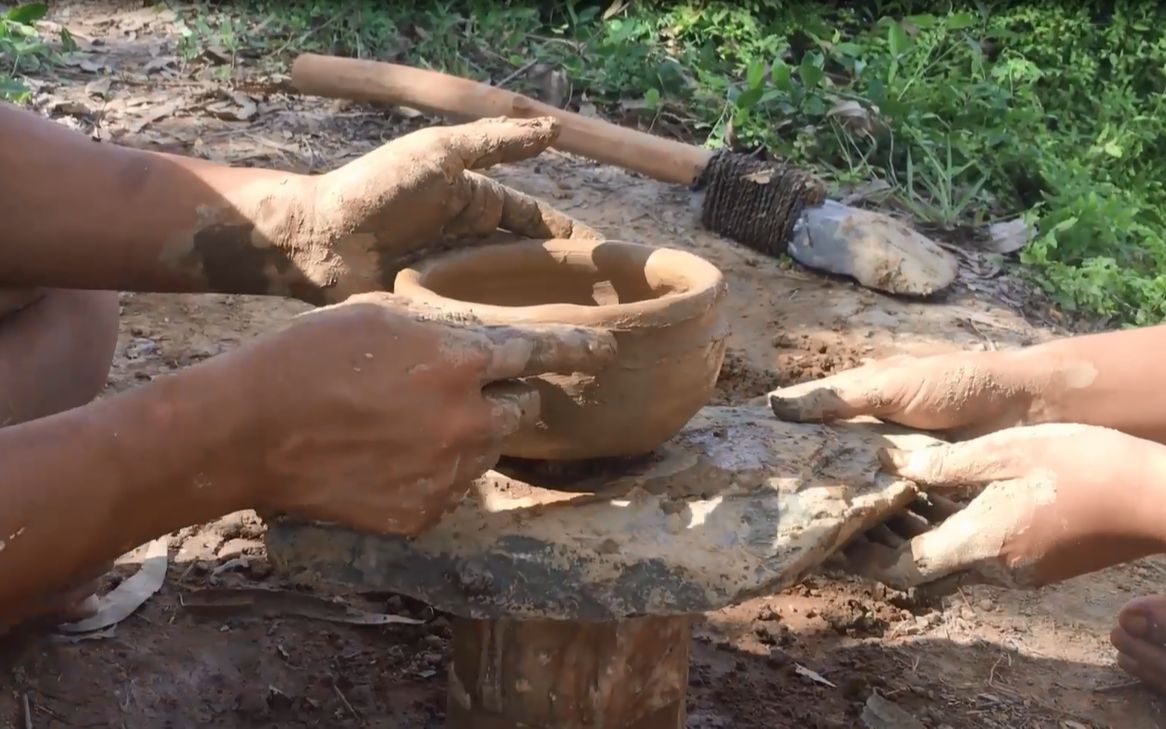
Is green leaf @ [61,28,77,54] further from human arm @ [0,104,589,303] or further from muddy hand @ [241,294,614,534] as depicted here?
muddy hand @ [241,294,614,534]

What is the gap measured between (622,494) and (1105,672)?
4.89 feet

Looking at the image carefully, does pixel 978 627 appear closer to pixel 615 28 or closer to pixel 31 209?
pixel 31 209

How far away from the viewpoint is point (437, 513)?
1.73m

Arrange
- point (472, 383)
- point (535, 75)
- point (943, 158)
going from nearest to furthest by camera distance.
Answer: point (472, 383) < point (943, 158) < point (535, 75)

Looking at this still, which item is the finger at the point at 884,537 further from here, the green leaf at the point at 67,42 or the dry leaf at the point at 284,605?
the green leaf at the point at 67,42

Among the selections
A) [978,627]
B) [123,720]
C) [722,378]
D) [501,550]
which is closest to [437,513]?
[501,550]

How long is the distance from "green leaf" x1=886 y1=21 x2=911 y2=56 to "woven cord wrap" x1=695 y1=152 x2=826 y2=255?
5.92 ft

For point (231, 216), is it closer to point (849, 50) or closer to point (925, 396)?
point (925, 396)

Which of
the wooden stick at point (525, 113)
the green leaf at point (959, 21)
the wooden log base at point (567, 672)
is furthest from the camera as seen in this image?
the green leaf at point (959, 21)

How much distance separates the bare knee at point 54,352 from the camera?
85.8 inches

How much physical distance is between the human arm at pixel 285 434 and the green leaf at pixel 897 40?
5109 mm

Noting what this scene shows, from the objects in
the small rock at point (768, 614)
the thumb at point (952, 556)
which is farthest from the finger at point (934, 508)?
the small rock at point (768, 614)

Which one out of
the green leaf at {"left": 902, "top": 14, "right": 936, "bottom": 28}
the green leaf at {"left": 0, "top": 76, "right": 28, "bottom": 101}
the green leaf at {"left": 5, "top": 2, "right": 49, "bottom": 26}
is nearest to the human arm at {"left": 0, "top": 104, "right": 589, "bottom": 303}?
the green leaf at {"left": 0, "top": 76, "right": 28, "bottom": 101}

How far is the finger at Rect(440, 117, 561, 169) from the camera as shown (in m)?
2.20
